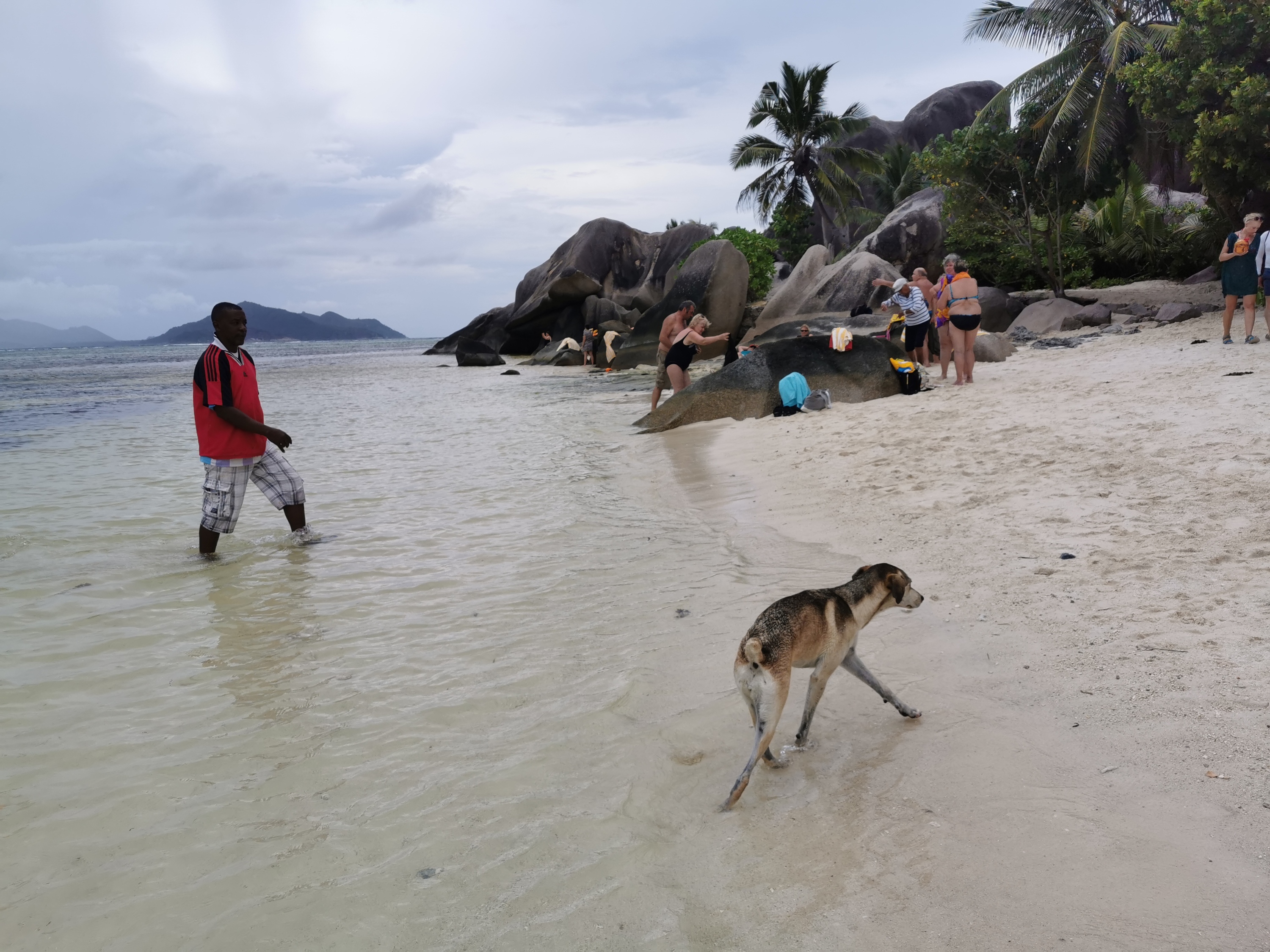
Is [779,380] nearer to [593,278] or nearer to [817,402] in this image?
[817,402]

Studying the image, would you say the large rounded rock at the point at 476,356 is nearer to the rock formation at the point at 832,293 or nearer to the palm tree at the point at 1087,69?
the rock formation at the point at 832,293

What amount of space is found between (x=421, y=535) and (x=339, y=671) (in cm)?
268

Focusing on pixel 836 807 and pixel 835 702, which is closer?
pixel 836 807

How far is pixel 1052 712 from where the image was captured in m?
3.18

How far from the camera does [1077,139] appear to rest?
2016cm

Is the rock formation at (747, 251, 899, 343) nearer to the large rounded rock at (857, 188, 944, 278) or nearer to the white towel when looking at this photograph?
the large rounded rock at (857, 188, 944, 278)

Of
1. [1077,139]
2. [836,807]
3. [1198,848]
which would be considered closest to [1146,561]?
[1198,848]

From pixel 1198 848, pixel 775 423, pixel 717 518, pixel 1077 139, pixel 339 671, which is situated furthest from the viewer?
pixel 1077 139

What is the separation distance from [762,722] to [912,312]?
11.4 meters

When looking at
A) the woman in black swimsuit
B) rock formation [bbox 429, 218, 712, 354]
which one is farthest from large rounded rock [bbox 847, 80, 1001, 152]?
the woman in black swimsuit

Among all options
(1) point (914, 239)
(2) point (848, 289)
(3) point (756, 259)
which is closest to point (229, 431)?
(2) point (848, 289)

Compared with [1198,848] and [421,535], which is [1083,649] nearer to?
[1198,848]

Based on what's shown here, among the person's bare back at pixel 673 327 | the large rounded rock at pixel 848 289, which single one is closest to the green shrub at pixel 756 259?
the large rounded rock at pixel 848 289

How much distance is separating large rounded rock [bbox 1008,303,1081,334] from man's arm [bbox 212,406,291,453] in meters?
16.5
